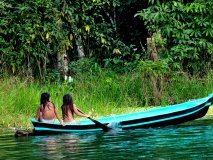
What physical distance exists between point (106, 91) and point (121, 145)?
582 cm

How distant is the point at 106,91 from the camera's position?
616 inches

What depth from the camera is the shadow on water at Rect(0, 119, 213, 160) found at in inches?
345

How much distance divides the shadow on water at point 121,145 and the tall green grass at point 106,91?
241cm

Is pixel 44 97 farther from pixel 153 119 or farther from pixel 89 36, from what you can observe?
pixel 89 36

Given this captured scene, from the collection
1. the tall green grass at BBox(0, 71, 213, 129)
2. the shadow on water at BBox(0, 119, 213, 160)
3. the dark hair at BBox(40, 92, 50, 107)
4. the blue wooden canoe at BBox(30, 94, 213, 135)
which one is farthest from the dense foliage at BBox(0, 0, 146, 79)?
the shadow on water at BBox(0, 119, 213, 160)

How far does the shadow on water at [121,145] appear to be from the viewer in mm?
8758

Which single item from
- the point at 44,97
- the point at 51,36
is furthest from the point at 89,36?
the point at 44,97

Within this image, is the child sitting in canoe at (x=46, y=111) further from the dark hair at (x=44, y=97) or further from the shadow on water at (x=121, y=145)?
the shadow on water at (x=121, y=145)

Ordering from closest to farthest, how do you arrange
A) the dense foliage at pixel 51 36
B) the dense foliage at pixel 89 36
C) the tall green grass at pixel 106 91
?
the tall green grass at pixel 106 91
the dense foliage at pixel 51 36
the dense foliage at pixel 89 36

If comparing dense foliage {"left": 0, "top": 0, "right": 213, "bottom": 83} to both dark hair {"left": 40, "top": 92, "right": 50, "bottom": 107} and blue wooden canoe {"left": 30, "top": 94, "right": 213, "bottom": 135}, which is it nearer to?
blue wooden canoe {"left": 30, "top": 94, "right": 213, "bottom": 135}

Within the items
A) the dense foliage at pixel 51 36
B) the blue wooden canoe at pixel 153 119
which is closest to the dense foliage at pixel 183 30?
the dense foliage at pixel 51 36

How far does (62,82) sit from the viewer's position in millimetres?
17016

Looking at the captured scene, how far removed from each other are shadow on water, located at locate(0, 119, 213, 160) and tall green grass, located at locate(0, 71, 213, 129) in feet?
7.90

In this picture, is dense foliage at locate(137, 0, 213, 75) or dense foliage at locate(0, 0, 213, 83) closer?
dense foliage at locate(0, 0, 213, 83)
